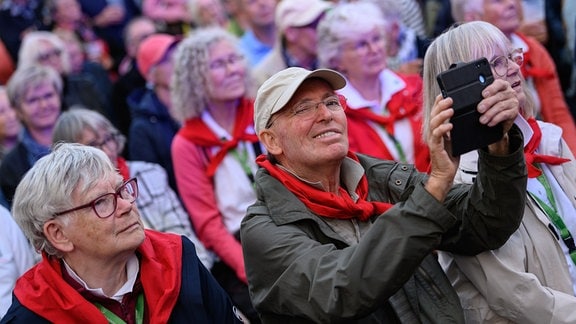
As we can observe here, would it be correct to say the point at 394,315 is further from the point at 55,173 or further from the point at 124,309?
the point at 55,173

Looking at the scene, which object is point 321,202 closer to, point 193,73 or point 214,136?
point 214,136

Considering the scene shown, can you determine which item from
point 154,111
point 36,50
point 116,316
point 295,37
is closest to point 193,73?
point 154,111

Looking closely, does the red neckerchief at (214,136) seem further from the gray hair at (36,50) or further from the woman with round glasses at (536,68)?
the gray hair at (36,50)

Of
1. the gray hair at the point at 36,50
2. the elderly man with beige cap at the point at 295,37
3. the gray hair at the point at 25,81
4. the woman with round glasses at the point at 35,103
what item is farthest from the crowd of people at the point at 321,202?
the gray hair at the point at 36,50

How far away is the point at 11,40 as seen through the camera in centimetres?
885

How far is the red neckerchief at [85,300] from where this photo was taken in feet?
11.4

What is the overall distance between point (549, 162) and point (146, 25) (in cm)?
561

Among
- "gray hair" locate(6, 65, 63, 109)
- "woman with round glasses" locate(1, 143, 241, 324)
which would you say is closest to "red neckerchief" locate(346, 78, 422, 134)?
"woman with round glasses" locate(1, 143, 241, 324)

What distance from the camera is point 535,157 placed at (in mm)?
3646

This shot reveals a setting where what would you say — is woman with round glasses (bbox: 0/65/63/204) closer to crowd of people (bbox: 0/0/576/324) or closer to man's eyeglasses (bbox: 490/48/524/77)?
crowd of people (bbox: 0/0/576/324)

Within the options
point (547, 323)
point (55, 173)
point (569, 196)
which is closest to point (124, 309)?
point (55, 173)

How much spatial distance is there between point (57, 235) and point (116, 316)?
0.40 meters

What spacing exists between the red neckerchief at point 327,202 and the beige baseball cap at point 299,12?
3.65 m

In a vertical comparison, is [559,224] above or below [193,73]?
below
